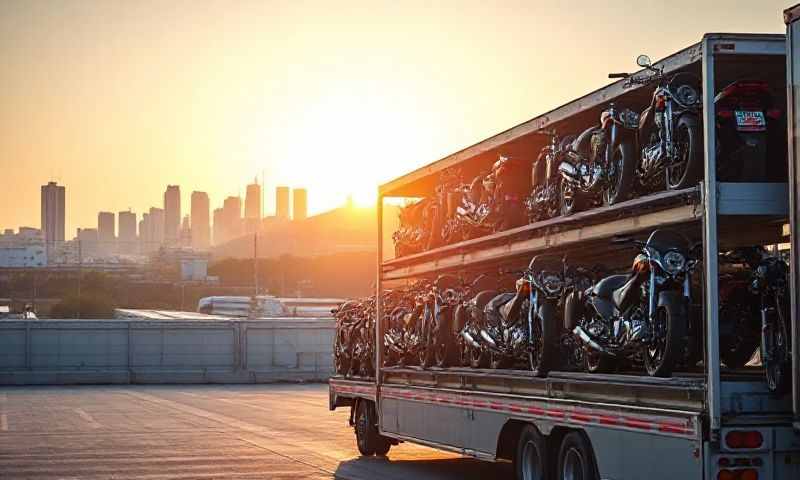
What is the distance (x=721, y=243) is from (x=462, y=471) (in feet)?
23.4

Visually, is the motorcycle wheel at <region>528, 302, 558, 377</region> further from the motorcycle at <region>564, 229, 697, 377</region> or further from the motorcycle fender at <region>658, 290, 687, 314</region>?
the motorcycle fender at <region>658, 290, 687, 314</region>

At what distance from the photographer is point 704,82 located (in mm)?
10492

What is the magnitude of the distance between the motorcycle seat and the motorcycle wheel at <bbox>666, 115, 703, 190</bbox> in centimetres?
135

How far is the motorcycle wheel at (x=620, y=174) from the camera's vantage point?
12.4 metres

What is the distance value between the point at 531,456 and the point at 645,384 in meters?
2.90

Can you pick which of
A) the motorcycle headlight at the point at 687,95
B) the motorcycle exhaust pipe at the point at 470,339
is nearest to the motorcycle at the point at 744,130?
the motorcycle headlight at the point at 687,95

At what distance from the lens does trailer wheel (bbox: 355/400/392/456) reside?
68.4 feet

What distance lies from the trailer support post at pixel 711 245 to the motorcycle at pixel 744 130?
625 mm

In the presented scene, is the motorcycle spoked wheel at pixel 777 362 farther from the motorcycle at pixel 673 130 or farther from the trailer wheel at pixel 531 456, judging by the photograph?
the trailer wheel at pixel 531 456

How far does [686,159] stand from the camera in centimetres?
1118

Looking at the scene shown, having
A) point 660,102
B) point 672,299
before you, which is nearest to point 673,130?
point 660,102

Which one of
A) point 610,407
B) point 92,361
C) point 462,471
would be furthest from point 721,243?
point 92,361

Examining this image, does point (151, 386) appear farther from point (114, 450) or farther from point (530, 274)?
point (530, 274)

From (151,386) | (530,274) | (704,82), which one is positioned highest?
(704,82)
